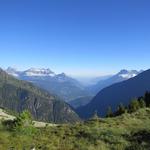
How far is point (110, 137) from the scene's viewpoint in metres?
23.0

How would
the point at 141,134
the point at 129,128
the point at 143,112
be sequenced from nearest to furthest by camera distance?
the point at 141,134 → the point at 129,128 → the point at 143,112

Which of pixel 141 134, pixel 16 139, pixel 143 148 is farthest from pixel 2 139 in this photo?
pixel 141 134

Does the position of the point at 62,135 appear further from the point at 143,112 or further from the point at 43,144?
the point at 143,112

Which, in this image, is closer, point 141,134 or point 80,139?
point 80,139

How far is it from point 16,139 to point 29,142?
0.79 m

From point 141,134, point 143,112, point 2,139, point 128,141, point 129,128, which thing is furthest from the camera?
point 143,112

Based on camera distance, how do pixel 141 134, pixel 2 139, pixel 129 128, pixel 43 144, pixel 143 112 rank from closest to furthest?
pixel 2 139
pixel 43 144
pixel 141 134
pixel 129 128
pixel 143 112

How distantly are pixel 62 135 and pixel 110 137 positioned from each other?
11.8 feet

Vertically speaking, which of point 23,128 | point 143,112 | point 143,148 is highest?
point 143,112

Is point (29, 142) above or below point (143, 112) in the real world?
below

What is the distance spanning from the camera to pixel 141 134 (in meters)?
24.3

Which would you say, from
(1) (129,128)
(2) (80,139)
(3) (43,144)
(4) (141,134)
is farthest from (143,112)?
(3) (43,144)

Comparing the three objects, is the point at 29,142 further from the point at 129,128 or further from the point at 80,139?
the point at 129,128

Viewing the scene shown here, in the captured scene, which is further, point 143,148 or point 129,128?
point 129,128
